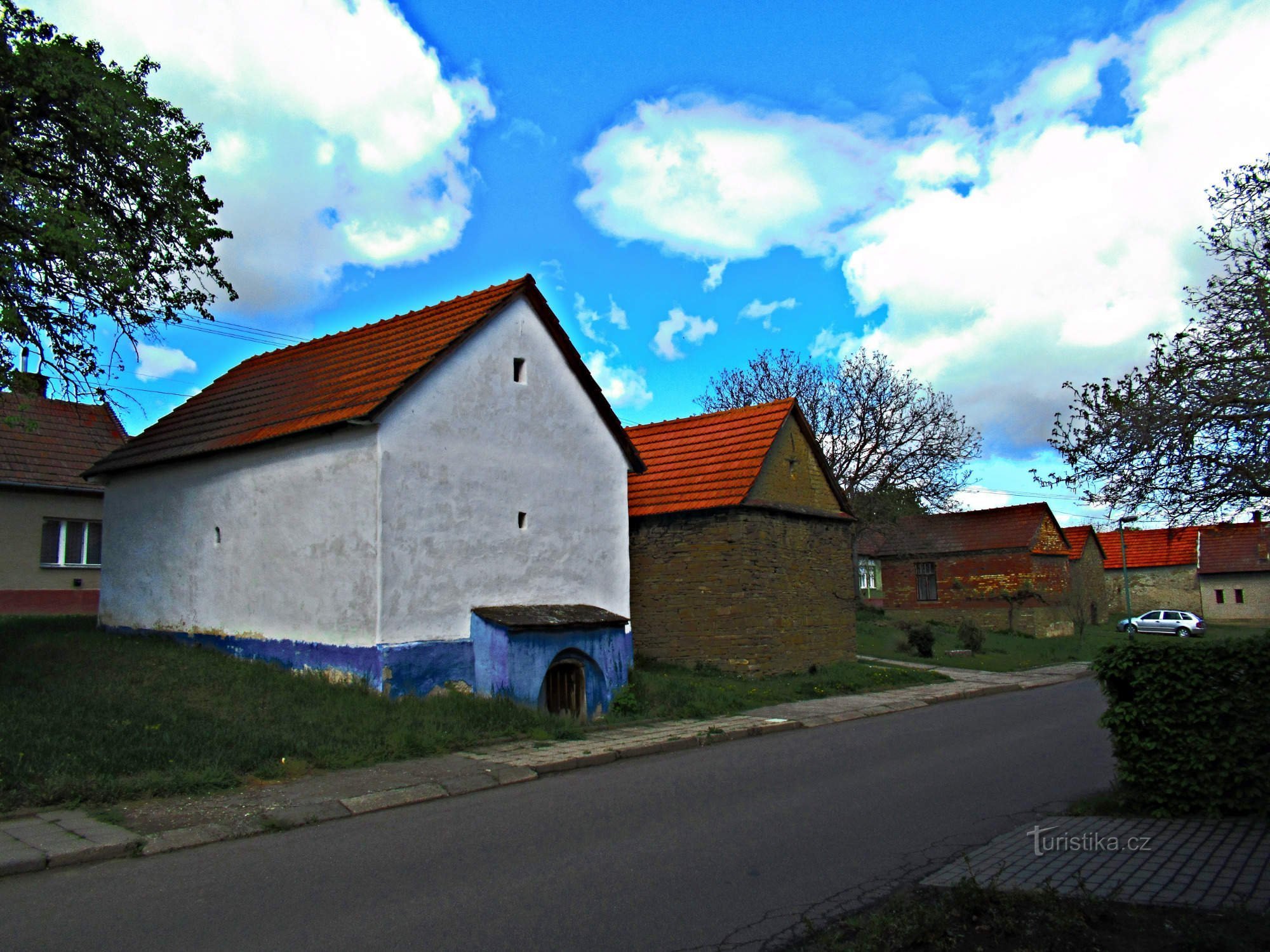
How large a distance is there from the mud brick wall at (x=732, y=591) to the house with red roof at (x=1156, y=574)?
1854 inches

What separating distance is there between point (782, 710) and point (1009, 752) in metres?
5.14

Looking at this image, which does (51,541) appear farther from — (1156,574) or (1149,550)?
(1149,550)

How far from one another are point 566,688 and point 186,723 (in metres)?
5.91

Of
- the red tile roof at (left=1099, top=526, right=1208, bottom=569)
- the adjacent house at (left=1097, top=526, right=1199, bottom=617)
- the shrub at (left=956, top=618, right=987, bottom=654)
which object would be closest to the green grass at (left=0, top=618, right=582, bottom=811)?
the shrub at (left=956, top=618, right=987, bottom=654)

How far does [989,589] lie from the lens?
42.9 meters

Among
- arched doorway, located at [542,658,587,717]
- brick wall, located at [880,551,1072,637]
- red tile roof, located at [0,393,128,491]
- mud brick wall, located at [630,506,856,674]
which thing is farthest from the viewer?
brick wall, located at [880,551,1072,637]

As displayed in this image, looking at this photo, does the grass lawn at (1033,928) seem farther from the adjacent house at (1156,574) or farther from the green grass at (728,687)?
the adjacent house at (1156,574)

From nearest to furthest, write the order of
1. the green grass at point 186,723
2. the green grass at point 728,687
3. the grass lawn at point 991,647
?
1. the green grass at point 186,723
2. the green grass at point 728,687
3. the grass lawn at point 991,647

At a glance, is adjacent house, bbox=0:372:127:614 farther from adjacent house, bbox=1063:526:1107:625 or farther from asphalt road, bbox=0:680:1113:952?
adjacent house, bbox=1063:526:1107:625

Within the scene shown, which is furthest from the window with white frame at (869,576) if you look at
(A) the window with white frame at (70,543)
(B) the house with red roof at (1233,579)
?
(A) the window with white frame at (70,543)

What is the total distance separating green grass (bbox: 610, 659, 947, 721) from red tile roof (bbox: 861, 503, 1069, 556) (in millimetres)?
22125

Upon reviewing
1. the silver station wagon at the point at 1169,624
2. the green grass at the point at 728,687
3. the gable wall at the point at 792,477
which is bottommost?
the silver station wagon at the point at 1169,624

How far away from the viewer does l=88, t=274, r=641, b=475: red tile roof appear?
47.1 feet

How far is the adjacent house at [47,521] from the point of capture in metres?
23.5
